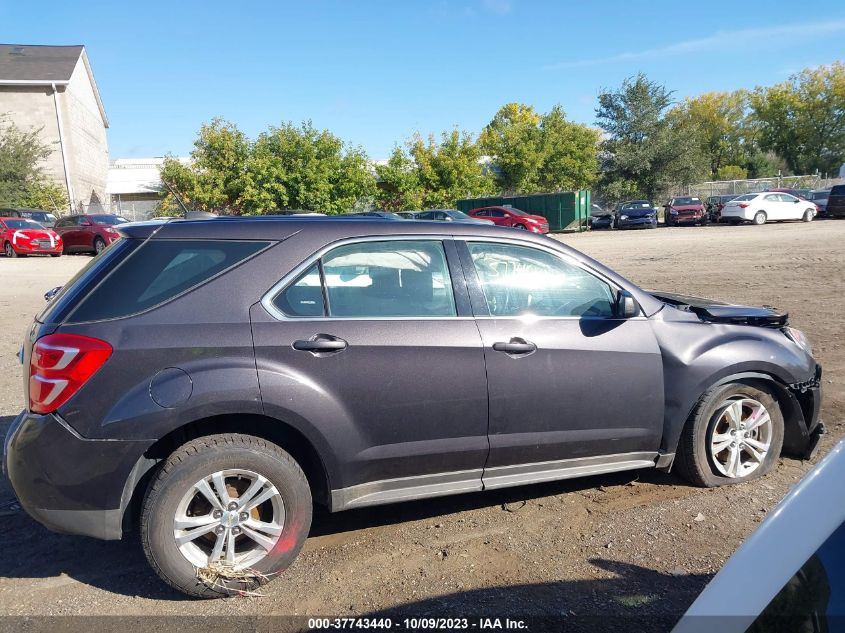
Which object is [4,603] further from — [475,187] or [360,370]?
[475,187]

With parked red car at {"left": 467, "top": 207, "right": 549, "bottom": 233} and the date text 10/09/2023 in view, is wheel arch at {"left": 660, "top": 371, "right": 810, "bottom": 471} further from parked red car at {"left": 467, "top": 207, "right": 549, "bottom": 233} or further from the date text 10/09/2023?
parked red car at {"left": 467, "top": 207, "right": 549, "bottom": 233}

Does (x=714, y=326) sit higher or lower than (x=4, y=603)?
higher

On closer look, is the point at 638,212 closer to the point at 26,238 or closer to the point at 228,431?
the point at 26,238

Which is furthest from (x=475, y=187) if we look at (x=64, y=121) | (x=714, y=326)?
(x=714, y=326)

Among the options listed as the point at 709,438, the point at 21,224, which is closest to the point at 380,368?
the point at 709,438

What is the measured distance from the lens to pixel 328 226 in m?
3.69

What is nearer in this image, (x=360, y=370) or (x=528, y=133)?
(x=360, y=370)

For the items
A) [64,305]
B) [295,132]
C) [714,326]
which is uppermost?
[295,132]

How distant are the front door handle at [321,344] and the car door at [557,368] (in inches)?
31.3

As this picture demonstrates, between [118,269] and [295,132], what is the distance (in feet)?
116

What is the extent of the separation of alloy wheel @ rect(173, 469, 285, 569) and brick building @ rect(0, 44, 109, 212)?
45587 millimetres

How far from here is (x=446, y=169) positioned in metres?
41.5

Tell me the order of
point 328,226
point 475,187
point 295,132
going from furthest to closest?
point 475,187
point 295,132
point 328,226

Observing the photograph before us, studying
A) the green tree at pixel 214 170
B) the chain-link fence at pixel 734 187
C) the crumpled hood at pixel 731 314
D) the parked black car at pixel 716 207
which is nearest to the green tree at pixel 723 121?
the chain-link fence at pixel 734 187
